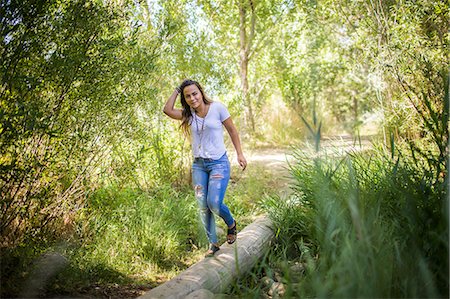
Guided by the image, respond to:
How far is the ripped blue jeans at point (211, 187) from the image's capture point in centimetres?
399

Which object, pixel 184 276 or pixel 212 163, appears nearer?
pixel 184 276

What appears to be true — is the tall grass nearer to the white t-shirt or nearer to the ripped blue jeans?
the ripped blue jeans

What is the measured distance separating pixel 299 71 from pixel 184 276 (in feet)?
42.5

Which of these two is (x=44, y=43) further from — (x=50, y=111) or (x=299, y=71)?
(x=299, y=71)

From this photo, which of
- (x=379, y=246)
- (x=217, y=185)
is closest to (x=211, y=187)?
(x=217, y=185)

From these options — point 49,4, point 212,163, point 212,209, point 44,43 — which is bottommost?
point 212,209

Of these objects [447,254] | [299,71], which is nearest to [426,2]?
[447,254]

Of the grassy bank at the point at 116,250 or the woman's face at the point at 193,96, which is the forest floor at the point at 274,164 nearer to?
the grassy bank at the point at 116,250

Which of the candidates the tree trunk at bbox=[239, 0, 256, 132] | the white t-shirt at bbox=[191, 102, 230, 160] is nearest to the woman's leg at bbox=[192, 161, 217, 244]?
the white t-shirt at bbox=[191, 102, 230, 160]

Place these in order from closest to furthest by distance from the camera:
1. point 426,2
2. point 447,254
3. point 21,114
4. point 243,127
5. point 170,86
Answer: point 447,254, point 21,114, point 426,2, point 170,86, point 243,127

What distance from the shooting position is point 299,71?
49.8ft

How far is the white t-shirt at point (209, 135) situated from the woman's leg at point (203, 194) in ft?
0.50

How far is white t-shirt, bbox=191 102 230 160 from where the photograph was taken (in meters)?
4.05

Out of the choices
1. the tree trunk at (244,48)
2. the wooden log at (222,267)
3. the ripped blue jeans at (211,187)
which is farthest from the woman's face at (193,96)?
the tree trunk at (244,48)
